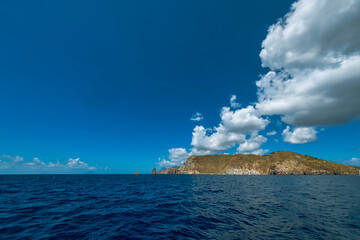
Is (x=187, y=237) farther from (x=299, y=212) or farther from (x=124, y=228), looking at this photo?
(x=299, y=212)

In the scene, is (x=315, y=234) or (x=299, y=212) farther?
(x=299, y=212)

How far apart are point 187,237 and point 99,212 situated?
36.1 feet

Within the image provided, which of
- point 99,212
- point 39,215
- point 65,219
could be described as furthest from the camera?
point 99,212

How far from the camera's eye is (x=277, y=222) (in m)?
13.3

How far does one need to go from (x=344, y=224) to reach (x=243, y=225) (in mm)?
8623

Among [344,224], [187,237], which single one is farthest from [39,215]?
[344,224]

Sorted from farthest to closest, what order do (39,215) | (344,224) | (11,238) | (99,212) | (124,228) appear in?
(99,212) → (39,215) → (344,224) → (124,228) → (11,238)

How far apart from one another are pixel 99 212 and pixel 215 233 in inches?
492

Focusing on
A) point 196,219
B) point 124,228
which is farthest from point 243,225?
point 124,228

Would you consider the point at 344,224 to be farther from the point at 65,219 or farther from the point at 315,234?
the point at 65,219

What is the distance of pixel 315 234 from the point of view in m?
10.9

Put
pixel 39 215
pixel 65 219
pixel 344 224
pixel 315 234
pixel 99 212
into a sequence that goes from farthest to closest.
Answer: pixel 99 212
pixel 39 215
pixel 65 219
pixel 344 224
pixel 315 234

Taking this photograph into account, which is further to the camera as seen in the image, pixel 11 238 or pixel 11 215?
pixel 11 215

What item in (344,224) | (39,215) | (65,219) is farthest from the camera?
(39,215)
